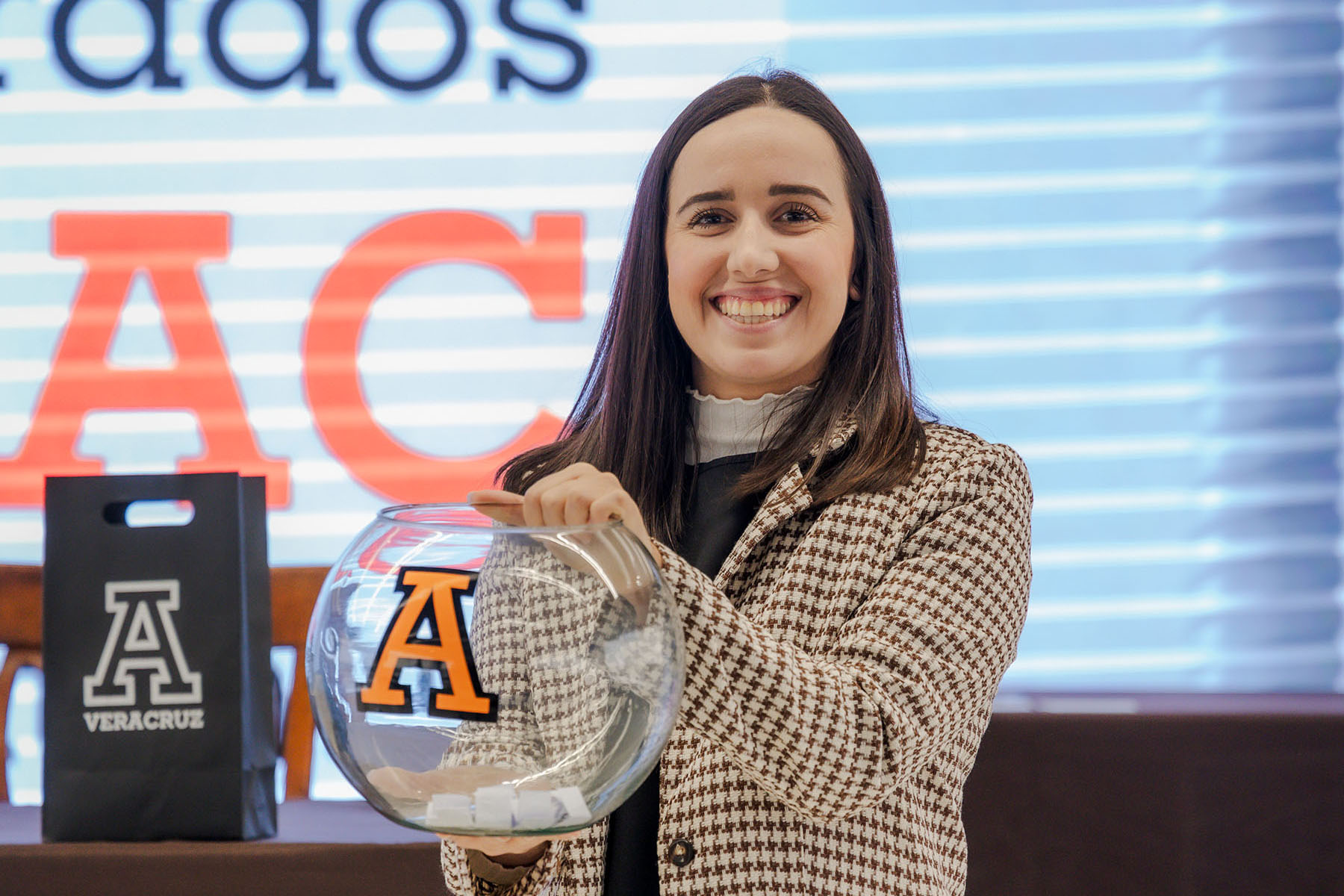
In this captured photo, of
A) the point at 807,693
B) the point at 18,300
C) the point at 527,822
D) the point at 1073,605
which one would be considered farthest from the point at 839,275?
the point at 18,300

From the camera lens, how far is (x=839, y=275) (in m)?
1.17

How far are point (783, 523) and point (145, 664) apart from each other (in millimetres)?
859

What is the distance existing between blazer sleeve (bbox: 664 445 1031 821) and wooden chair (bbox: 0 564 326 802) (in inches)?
39.7

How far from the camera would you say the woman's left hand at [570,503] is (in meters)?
0.76

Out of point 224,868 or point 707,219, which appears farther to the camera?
point 224,868

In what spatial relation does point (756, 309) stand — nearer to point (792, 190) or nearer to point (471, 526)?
point (792, 190)

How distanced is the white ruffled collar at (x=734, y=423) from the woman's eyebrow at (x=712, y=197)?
21 centimetres

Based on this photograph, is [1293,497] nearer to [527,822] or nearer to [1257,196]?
[1257,196]

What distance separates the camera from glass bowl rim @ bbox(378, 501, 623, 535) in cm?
64

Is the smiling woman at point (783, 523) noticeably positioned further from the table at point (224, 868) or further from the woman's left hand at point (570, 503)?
the table at point (224, 868)

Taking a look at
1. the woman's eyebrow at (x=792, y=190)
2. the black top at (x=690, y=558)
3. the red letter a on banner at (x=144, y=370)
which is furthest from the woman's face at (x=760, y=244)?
the red letter a on banner at (x=144, y=370)

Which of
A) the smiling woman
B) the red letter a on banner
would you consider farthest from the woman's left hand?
the red letter a on banner

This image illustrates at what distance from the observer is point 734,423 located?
124cm

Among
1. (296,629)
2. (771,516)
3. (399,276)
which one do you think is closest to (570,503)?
(771,516)
